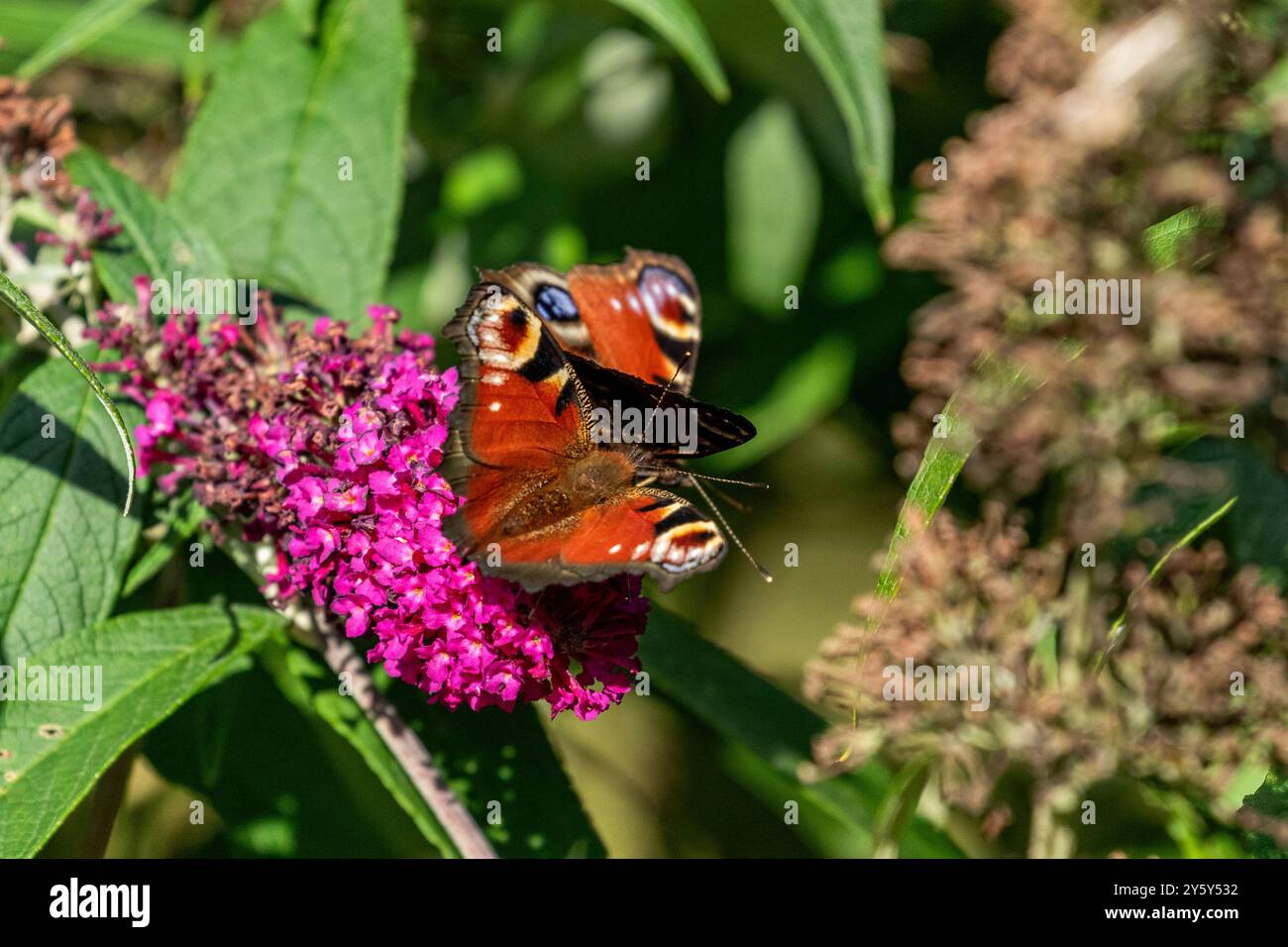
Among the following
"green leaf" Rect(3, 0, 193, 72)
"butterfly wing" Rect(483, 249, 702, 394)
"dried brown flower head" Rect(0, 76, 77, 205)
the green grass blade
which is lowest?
the green grass blade

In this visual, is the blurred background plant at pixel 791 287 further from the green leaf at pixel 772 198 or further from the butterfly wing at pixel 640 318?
the butterfly wing at pixel 640 318

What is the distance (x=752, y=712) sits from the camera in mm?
2053

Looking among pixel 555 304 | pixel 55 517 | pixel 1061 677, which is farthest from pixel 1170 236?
pixel 55 517

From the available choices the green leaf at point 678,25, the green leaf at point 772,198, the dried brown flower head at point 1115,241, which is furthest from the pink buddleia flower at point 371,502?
the green leaf at point 772,198

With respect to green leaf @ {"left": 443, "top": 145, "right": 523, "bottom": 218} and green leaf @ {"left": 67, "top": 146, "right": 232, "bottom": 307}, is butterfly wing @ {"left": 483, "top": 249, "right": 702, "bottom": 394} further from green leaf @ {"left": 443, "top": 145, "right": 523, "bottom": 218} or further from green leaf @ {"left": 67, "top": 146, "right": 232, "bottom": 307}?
green leaf @ {"left": 443, "top": 145, "right": 523, "bottom": 218}

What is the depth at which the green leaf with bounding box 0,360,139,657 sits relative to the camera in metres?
1.63

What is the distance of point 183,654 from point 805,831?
4.60 ft

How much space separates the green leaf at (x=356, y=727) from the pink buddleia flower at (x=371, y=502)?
163 mm

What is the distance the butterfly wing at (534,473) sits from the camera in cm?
139

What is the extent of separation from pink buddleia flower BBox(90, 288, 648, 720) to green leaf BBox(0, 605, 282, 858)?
132 millimetres

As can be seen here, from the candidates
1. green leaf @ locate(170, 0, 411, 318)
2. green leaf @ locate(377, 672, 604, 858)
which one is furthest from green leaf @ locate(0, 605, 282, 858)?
green leaf @ locate(170, 0, 411, 318)

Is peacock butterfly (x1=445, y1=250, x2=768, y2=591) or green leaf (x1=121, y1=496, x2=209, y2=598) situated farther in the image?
green leaf (x1=121, y1=496, x2=209, y2=598)

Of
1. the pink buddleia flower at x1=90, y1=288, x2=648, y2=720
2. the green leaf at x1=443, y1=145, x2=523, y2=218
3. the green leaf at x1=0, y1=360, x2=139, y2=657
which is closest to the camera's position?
the pink buddleia flower at x1=90, y1=288, x2=648, y2=720
